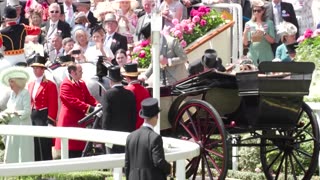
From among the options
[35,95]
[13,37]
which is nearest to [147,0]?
[13,37]

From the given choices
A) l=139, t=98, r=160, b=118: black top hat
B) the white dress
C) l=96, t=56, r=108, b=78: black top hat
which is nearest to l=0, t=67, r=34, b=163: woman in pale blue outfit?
the white dress

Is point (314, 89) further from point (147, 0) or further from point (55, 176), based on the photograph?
point (55, 176)

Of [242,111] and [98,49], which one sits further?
[98,49]

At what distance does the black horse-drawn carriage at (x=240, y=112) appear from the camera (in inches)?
578

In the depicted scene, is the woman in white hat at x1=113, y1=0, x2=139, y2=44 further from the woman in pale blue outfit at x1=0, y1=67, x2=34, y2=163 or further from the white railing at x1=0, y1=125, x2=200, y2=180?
the white railing at x1=0, y1=125, x2=200, y2=180

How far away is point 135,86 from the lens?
16.3 metres

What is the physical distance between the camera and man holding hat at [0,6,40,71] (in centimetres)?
1962

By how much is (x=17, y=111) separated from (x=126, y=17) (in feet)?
18.3

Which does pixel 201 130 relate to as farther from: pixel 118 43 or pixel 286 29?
pixel 118 43

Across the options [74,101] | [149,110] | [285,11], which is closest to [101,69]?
[74,101]

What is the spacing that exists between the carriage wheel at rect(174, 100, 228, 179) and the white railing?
2.03 metres

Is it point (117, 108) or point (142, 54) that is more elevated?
point (142, 54)

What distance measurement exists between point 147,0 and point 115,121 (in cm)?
573

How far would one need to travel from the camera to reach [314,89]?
59.8ft
